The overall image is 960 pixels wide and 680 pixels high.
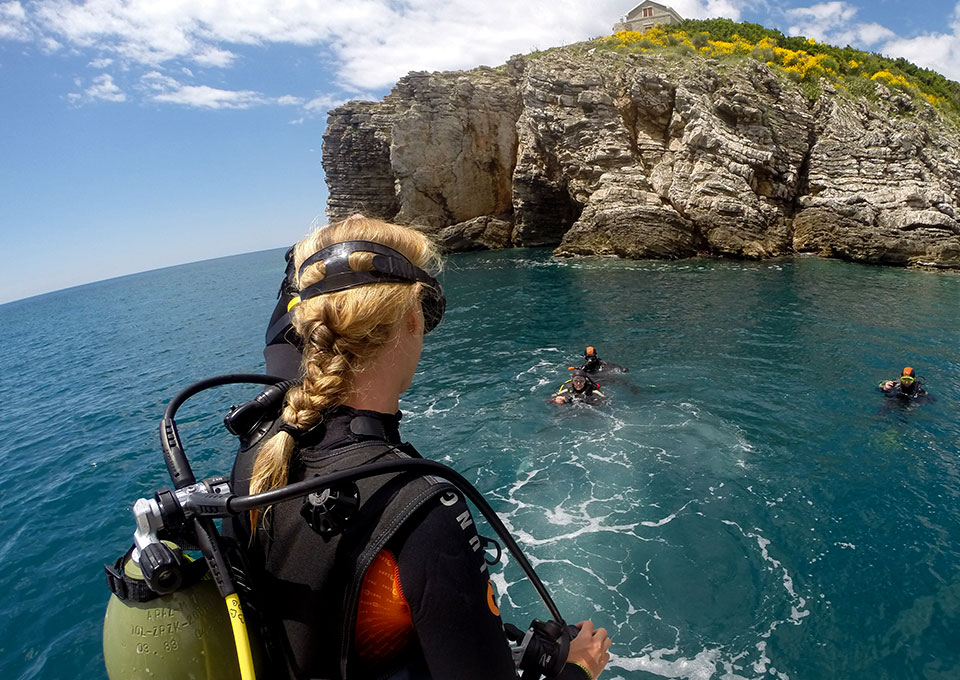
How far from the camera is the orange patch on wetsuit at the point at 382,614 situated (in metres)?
1.17

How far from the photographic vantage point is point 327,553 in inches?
47.3

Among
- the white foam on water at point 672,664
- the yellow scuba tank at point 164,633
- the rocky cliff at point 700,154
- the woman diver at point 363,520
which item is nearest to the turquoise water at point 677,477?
the white foam on water at point 672,664

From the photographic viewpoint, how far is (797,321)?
55.4 ft

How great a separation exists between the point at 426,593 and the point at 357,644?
0.29 meters

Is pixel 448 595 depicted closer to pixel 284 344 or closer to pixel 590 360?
pixel 284 344

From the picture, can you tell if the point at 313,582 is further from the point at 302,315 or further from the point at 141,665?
the point at 302,315

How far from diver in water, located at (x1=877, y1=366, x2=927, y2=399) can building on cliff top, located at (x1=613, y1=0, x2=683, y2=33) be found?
47.0 metres

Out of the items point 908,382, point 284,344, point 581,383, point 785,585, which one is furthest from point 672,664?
point 908,382

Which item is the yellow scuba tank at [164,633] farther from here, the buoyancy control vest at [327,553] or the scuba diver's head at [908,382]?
the scuba diver's head at [908,382]

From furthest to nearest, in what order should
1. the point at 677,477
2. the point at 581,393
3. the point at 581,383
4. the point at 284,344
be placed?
the point at 581,393 → the point at 581,383 → the point at 677,477 → the point at 284,344

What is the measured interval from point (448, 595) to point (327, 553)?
1.03ft

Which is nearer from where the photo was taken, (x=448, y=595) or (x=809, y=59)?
(x=448, y=595)

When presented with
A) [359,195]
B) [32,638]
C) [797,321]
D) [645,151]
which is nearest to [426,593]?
[32,638]

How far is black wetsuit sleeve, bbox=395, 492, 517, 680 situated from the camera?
114cm
